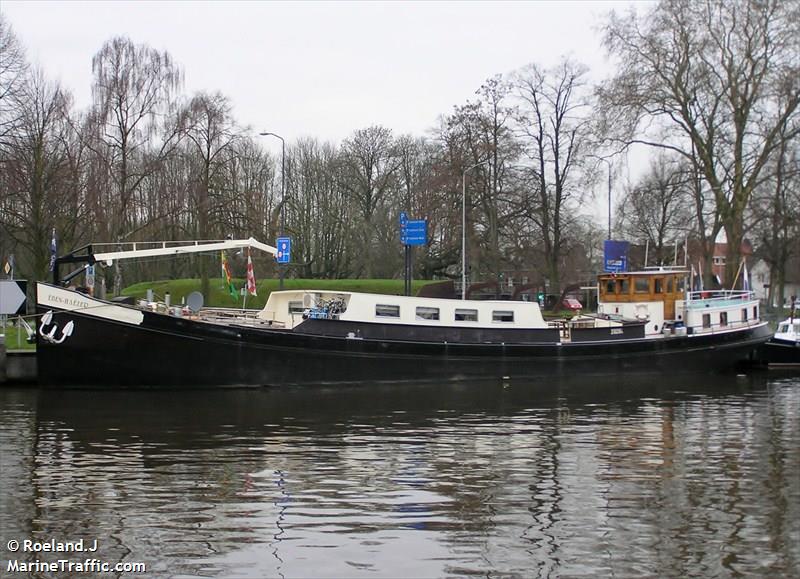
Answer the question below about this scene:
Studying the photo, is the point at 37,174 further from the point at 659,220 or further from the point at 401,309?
the point at 659,220

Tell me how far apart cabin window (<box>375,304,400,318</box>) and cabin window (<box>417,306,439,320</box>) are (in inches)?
31.2

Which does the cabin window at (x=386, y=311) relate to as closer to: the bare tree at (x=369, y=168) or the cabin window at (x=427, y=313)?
the cabin window at (x=427, y=313)

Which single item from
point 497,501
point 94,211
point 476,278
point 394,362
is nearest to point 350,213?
→ point 476,278

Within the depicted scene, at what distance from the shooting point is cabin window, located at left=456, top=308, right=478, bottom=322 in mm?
31531

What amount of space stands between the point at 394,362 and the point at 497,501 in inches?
650

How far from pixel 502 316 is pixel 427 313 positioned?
10.2 feet

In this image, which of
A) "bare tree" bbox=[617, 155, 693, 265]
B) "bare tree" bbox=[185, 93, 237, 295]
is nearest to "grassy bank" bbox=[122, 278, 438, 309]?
"bare tree" bbox=[185, 93, 237, 295]

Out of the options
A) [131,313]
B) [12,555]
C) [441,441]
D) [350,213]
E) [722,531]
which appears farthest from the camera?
[350,213]

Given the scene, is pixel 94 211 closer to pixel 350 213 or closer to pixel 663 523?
pixel 350 213

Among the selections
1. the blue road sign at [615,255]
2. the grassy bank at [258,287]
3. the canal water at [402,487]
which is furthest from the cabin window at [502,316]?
the grassy bank at [258,287]

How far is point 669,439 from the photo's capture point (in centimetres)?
1944

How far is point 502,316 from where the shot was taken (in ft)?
106

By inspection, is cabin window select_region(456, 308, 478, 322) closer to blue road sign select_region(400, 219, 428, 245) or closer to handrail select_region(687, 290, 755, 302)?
blue road sign select_region(400, 219, 428, 245)

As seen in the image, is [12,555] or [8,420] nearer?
[12,555]
